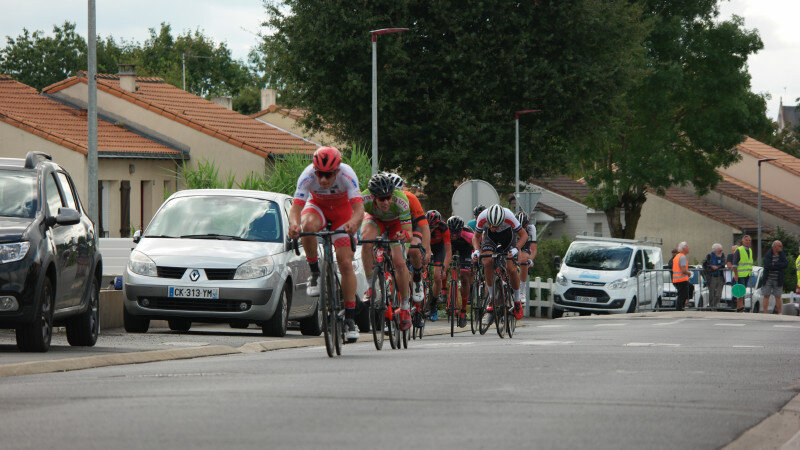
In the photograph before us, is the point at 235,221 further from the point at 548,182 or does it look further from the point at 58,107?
the point at 548,182

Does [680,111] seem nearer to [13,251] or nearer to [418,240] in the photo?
[418,240]

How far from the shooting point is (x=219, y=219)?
17.2 metres

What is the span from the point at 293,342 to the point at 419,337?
2.51 metres

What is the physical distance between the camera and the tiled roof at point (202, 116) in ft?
160

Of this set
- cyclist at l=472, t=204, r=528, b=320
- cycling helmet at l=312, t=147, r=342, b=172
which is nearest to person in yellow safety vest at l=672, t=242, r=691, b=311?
cyclist at l=472, t=204, r=528, b=320

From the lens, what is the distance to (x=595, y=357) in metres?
12.2

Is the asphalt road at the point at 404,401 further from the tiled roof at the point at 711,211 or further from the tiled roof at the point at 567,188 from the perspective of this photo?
the tiled roof at the point at 567,188

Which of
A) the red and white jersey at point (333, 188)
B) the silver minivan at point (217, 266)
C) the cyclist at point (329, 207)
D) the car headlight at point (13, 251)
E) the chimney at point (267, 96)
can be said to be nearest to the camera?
the cyclist at point (329, 207)

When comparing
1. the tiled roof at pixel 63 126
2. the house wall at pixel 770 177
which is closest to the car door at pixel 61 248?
the tiled roof at pixel 63 126

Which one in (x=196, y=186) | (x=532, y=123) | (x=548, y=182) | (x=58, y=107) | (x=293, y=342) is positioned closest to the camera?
(x=293, y=342)

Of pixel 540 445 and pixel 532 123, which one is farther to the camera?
pixel 532 123

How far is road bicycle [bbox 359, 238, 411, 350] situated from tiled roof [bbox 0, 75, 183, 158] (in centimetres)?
3168

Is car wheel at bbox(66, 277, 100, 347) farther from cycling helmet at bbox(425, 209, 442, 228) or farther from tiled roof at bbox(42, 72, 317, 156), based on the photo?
tiled roof at bbox(42, 72, 317, 156)

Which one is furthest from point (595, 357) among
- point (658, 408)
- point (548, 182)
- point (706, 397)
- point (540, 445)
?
point (548, 182)
